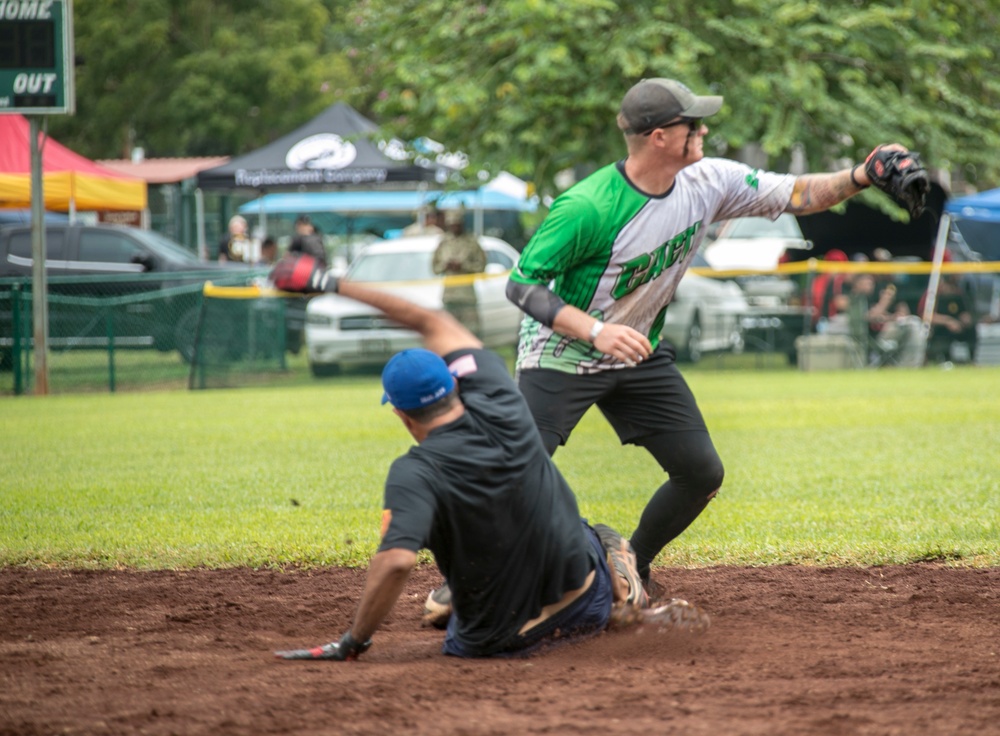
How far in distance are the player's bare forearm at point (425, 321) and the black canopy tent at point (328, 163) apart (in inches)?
662

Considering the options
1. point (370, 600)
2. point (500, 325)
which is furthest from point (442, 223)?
point (370, 600)

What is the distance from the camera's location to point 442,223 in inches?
801

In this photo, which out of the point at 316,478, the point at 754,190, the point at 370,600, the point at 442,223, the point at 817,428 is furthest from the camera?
the point at 442,223

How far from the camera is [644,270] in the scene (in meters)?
5.23

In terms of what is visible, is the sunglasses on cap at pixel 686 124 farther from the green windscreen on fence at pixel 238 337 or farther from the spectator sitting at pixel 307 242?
the spectator sitting at pixel 307 242

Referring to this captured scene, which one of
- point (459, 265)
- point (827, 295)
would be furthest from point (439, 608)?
point (827, 295)

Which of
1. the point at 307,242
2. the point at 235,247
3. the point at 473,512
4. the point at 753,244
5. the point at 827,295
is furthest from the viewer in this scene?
the point at 235,247

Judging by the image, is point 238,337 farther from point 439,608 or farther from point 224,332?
point 439,608

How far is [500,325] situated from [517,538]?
13497 mm

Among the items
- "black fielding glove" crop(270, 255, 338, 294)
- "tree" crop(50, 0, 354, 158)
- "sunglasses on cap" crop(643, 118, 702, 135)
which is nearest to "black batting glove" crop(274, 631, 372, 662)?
"black fielding glove" crop(270, 255, 338, 294)

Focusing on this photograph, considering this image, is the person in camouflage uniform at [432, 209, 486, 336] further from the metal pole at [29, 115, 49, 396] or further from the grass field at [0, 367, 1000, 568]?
the metal pole at [29, 115, 49, 396]

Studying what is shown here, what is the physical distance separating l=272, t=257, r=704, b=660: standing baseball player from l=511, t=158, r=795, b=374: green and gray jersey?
2.36ft

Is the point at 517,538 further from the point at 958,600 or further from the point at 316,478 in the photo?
the point at 316,478

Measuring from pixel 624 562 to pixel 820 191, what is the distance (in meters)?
1.74
